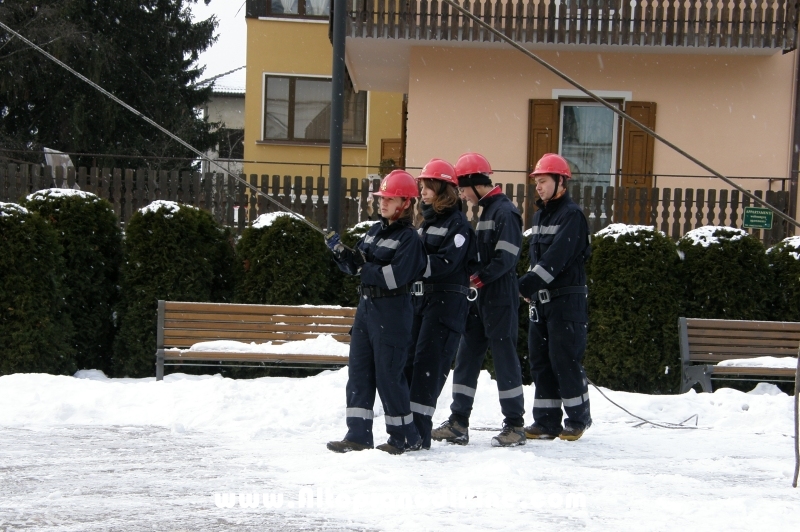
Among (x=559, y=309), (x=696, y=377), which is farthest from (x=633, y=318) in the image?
(x=559, y=309)

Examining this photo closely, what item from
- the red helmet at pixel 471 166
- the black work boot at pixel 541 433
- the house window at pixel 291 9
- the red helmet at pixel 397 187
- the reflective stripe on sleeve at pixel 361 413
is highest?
the house window at pixel 291 9

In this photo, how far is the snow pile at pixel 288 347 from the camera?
9.04m

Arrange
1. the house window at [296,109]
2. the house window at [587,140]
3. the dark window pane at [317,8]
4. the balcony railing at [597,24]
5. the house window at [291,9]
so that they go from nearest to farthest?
the balcony railing at [597,24]
the house window at [587,140]
the house window at [291,9]
the dark window pane at [317,8]
the house window at [296,109]

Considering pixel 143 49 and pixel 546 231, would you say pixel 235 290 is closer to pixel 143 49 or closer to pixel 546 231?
pixel 546 231

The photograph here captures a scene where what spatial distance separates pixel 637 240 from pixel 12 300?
6.30 metres

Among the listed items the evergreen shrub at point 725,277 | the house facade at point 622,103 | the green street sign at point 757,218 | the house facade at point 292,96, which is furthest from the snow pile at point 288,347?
the house facade at point 292,96

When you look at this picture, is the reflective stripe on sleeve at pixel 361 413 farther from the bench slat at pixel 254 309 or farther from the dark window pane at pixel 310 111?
the dark window pane at pixel 310 111

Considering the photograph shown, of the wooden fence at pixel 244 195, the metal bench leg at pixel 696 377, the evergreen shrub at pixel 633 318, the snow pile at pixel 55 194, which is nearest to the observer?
the metal bench leg at pixel 696 377

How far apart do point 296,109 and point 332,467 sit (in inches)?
745

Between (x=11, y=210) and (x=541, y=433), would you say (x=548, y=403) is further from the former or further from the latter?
(x=11, y=210)

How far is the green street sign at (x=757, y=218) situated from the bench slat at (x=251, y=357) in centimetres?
757

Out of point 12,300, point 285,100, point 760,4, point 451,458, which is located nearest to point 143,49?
point 285,100

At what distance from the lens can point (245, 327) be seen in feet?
30.9

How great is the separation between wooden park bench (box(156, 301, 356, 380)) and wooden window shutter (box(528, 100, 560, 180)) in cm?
811
